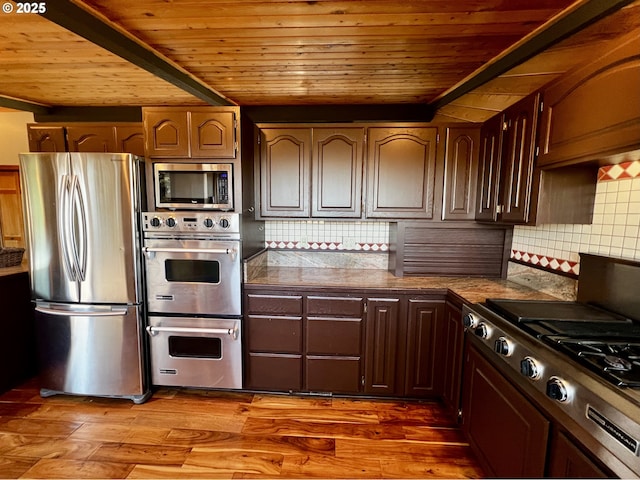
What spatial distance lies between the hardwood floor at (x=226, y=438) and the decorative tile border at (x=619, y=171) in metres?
1.82

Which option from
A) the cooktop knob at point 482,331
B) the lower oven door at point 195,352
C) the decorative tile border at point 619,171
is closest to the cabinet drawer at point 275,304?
the lower oven door at point 195,352

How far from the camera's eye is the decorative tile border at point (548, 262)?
1833 millimetres

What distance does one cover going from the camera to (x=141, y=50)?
1.87m

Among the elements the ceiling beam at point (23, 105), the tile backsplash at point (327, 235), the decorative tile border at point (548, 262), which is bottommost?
the decorative tile border at point (548, 262)

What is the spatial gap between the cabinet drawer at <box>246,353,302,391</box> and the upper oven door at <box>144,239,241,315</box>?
0.43m

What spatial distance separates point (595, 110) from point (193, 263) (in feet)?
7.98

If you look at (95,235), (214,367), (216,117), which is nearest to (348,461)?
(214,367)

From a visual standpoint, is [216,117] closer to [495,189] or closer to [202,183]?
[202,183]

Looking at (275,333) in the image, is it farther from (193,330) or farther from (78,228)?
(78,228)

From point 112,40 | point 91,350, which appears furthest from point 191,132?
point 91,350

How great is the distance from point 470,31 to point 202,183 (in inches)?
78.2

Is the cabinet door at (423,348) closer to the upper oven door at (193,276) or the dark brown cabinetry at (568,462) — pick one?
the dark brown cabinetry at (568,462)

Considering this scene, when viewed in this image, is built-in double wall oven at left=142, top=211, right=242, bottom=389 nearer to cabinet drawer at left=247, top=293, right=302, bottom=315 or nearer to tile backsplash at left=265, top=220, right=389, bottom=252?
cabinet drawer at left=247, top=293, right=302, bottom=315

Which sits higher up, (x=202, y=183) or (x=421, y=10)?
(x=421, y=10)
